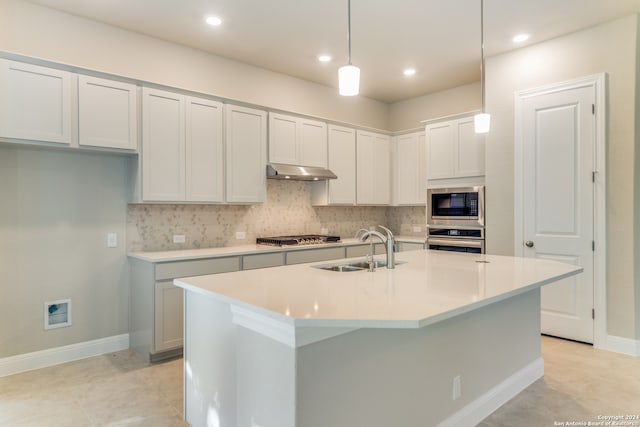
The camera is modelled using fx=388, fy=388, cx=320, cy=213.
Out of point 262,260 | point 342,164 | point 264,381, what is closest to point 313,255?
point 262,260

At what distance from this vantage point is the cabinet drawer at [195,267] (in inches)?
127

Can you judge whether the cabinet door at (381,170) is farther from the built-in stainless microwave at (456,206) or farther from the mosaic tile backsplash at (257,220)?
the built-in stainless microwave at (456,206)

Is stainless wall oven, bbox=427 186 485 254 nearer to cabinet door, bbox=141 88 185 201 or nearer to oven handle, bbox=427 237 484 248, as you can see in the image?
oven handle, bbox=427 237 484 248

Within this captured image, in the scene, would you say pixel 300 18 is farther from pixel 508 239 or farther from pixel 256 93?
pixel 508 239

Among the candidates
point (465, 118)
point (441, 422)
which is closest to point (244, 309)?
point (441, 422)

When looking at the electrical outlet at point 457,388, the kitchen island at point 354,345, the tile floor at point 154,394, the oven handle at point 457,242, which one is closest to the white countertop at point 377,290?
the kitchen island at point 354,345

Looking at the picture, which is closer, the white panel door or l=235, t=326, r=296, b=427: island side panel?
l=235, t=326, r=296, b=427: island side panel

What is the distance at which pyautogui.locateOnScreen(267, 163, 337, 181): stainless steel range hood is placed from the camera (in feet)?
13.8

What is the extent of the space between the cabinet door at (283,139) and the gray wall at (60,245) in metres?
1.52

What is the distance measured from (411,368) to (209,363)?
104 centimetres

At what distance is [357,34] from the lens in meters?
3.75

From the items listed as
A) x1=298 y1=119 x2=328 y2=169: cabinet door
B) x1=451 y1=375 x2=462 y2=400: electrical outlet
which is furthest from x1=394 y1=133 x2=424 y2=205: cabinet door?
x1=451 y1=375 x2=462 y2=400: electrical outlet

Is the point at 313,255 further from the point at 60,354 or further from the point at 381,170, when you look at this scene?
the point at 60,354

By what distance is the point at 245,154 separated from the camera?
4.06 meters
